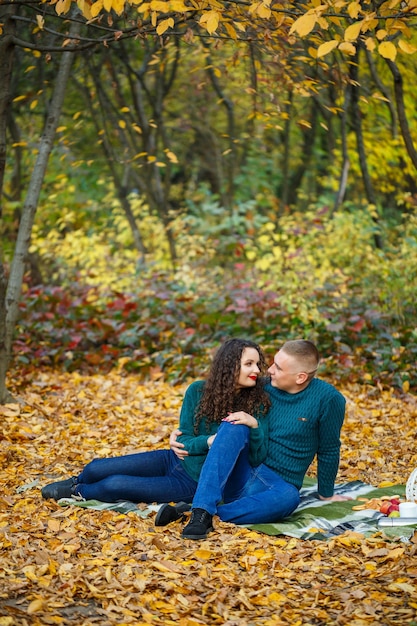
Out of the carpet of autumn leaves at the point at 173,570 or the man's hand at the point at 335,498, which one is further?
the man's hand at the point at 335,498

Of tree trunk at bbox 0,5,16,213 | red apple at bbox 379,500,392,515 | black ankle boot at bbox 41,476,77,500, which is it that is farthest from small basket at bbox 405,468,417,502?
tree trunk at bbox 0,5,16,213

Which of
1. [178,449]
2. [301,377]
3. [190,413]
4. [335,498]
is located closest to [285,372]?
[301,377]

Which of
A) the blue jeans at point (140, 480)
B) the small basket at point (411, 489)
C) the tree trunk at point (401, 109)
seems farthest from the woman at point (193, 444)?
the tree trunk at point (401, 109)

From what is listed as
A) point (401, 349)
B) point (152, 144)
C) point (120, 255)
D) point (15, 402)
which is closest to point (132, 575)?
point (15, 402)

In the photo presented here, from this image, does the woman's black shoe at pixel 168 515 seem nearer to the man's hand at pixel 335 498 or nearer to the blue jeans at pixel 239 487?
the blue jeans at pixel 239 487

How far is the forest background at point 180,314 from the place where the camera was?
326cm

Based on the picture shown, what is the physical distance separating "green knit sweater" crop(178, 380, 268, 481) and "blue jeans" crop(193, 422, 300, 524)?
59 millimetres

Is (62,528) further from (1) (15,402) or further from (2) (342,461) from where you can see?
(1) (15,402)

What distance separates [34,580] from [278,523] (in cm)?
133

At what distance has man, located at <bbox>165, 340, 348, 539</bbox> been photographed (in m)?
4.00

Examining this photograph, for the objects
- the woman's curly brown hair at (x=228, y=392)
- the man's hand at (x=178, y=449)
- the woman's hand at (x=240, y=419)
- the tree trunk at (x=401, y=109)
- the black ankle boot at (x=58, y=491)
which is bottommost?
the black ankle boot at (x=58, y=491)

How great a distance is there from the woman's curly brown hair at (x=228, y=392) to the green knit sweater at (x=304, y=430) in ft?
0.40

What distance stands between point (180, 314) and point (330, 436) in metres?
5.11

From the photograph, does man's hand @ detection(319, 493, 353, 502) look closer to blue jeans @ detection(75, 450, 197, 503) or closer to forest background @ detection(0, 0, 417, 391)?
blue jeans @ detection(75, 450, 197, 503)
